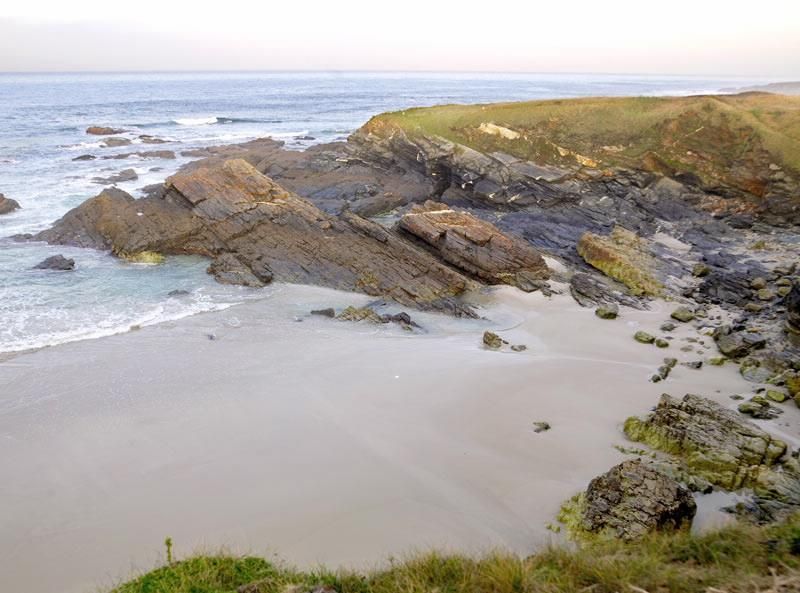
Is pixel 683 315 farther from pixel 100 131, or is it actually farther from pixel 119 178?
pixel 100 131

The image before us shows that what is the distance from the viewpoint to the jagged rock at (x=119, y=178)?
1291 inches

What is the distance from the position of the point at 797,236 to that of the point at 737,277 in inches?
273

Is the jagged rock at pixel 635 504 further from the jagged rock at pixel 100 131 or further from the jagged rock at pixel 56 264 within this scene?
the jagged rock at pixel 100 131

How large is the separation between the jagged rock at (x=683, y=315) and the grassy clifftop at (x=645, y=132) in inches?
548

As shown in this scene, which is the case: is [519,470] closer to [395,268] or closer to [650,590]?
[650,590]

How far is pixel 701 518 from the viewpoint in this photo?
8680 mm

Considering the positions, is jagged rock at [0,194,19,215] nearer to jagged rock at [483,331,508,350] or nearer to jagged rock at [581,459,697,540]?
jagged rock at [483,331,508,350]

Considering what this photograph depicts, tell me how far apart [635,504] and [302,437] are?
5.70 meters

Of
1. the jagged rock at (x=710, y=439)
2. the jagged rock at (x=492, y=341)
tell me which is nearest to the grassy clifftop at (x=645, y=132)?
the jagged rock at (x=492, y=341)

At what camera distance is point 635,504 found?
823cm

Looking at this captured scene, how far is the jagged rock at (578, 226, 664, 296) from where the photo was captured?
19.3m

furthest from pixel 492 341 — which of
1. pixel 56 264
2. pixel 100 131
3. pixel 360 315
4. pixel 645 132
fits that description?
pixel 100 131

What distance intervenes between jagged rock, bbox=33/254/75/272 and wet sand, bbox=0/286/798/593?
6612mm

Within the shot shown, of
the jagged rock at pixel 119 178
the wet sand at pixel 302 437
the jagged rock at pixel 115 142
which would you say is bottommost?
the wet sand at pixel 302 437
